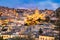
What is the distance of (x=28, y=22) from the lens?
24.9ft

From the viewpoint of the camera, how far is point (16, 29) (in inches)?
281

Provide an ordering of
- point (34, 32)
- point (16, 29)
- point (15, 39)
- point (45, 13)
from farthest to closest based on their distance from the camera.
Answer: point (45, 13)
point (16, 29)
point (34, 32)
point (15, 39)

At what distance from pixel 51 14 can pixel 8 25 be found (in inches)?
52.5

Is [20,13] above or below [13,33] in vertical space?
above

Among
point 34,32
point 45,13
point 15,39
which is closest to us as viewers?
point 15,39

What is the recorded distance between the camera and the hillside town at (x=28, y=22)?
659 cm

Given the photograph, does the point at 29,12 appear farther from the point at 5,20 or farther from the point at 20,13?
the point at 5,20

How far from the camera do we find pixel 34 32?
6.60 m

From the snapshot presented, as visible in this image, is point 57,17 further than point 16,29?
No

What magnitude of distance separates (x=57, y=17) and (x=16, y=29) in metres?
1.20

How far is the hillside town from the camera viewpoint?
6.59 meters

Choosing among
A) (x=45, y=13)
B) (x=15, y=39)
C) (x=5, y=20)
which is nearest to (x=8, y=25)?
(x=5, y=20)

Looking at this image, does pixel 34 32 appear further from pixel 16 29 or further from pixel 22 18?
pixel 22 18

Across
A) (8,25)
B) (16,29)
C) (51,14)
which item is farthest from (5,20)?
(51,14)
